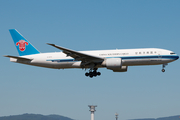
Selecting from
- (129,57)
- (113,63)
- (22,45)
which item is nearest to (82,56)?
(113,63)

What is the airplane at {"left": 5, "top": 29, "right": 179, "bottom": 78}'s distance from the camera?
3775cm

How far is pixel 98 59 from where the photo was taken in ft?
126

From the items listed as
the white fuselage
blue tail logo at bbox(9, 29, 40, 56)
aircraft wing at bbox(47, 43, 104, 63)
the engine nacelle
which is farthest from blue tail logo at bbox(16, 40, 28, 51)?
the engine nacelle

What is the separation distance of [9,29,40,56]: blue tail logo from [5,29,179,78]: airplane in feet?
2.83

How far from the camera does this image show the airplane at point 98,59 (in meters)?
37.8

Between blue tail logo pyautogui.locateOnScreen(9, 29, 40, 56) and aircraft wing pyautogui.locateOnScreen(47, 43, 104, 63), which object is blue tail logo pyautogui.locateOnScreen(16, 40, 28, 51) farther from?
aircraft wing pyautogui.locateOnScreen(47, 43, 104, 63)

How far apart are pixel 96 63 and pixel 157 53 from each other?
8.71 m

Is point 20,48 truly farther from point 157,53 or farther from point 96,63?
point 157,53

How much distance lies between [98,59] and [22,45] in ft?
45.4

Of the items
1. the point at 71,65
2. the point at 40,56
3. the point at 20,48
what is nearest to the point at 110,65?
the point at 71,65

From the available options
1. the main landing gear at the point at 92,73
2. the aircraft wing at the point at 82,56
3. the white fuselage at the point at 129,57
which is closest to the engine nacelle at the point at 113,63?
the white fuselage at the point at 129,57

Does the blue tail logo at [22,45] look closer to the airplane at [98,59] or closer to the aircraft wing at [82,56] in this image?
the airplane at [98,59]

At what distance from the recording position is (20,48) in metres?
44.4

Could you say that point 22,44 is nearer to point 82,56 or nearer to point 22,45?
point 22,45
